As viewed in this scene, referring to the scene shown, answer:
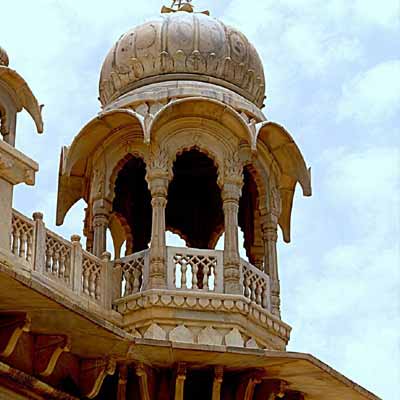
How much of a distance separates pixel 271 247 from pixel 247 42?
9.65ft

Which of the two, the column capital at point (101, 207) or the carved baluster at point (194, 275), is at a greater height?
the column capital at point (101, 207)

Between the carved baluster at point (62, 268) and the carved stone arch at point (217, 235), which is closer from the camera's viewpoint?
the carved baluster at point (62, 268)

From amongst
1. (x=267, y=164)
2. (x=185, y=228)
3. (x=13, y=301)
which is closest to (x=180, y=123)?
(x=267, y=164)

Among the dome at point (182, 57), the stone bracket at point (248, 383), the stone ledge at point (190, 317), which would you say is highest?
the dome at point (182, 57)

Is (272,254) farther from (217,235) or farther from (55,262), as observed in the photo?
(55,262)

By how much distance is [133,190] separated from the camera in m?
22.0

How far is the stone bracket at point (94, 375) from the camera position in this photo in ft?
51.9

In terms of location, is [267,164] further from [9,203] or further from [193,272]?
[9,203]

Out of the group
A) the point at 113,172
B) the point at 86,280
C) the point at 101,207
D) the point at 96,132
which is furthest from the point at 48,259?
the point at 96,132

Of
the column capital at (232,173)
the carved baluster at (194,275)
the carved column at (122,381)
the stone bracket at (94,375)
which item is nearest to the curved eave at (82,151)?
the column capital at (232,173)

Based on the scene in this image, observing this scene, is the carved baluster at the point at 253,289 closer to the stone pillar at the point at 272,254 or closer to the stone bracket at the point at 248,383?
the stone pillar at the point at 272,254

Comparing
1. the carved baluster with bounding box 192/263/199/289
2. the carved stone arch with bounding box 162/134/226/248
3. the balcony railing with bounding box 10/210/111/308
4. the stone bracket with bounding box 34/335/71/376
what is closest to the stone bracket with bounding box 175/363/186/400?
the stone bracket with bounding box 34/335/71/376

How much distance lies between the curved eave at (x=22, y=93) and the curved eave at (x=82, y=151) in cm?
219

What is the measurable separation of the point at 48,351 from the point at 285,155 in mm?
6461
